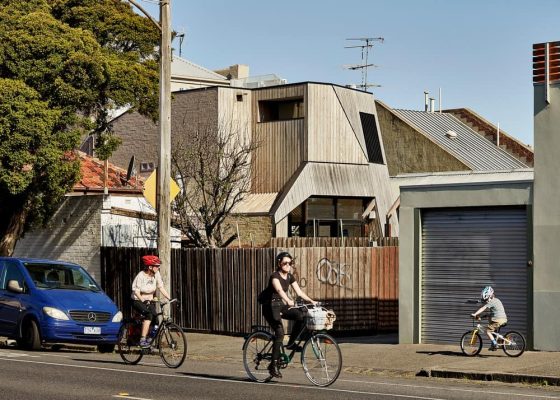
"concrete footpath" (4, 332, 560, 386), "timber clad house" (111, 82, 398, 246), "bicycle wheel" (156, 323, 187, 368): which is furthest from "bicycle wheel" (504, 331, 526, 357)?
"timber clad house" (111, 82, 398, 246)

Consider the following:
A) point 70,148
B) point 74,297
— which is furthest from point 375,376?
point 70,148

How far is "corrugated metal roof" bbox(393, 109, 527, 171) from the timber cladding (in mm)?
23628

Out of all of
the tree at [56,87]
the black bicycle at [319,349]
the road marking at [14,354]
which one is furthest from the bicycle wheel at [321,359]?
the tree at [56,87]

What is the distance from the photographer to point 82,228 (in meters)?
30.5

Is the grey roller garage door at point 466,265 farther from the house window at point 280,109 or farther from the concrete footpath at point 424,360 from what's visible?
the house window at point 280,109

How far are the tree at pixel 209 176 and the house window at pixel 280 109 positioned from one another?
111cm

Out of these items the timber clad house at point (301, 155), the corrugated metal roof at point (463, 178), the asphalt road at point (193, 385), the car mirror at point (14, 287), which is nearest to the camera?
the asphalt road at point (193, 385)

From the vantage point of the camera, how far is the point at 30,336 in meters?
21.4

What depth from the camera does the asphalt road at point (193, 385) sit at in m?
14.4

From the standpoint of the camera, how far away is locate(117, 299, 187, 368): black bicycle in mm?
18406

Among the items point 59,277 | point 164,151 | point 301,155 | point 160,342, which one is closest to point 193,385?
point 160,342

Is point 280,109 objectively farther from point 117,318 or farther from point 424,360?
point 424,360

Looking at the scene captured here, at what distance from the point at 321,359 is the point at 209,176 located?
73.7ft

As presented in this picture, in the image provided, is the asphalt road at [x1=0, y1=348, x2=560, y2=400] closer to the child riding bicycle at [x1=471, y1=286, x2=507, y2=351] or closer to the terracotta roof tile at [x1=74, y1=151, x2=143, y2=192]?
the child riding bicycle at [x1=471, y1=286, x2=507, y2=351]
